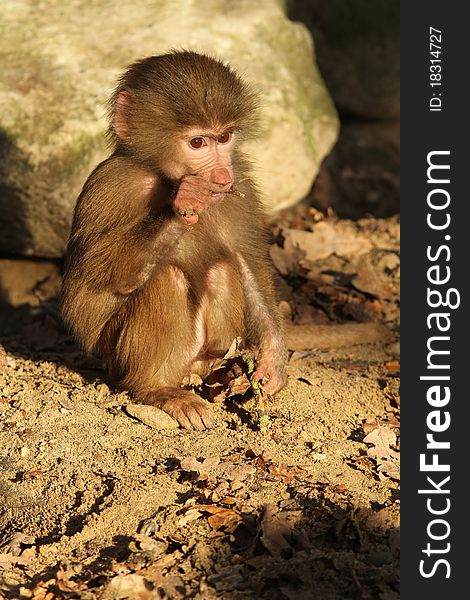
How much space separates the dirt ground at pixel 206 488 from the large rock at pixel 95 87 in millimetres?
1226

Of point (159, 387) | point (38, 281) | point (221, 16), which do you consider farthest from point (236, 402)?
point (221, 16)

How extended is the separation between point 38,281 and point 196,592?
4.09 metres

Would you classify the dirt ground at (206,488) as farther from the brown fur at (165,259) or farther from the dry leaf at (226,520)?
the brown fur at (165,259)

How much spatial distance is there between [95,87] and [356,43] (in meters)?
2.76

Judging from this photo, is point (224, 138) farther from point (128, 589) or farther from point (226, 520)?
point (128, 589)

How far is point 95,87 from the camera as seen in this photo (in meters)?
6.30

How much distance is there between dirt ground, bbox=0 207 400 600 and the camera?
3295 mm

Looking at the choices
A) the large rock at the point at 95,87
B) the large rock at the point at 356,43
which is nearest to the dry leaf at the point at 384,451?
the large rock at the point at 95,87

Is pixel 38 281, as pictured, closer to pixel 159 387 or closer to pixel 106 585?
pixel 159 387

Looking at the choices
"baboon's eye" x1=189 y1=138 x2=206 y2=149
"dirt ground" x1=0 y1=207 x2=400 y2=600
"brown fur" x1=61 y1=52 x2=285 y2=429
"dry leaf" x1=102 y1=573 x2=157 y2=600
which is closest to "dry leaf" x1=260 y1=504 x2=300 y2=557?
"dirt ground" x1=0 y1=207 x2=400 y2=600

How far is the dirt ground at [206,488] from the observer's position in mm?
3295

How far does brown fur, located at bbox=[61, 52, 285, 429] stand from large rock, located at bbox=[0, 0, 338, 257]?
5.25ft

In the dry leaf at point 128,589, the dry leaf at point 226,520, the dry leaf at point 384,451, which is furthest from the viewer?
the dry leaf at point 384,451

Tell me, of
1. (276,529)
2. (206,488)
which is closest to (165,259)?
(206,488)
